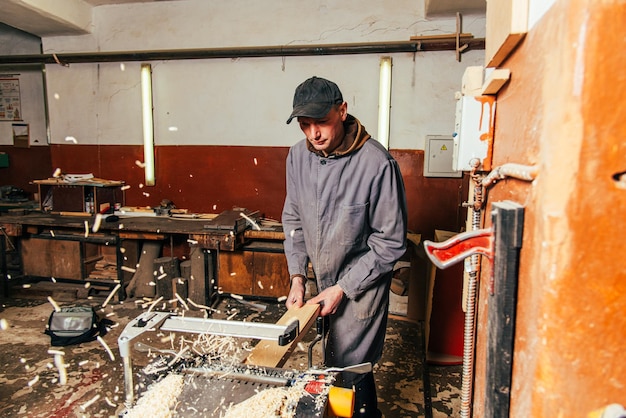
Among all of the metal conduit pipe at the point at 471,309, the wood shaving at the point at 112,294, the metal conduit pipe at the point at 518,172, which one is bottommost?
the wood shaving at the point at 112,294

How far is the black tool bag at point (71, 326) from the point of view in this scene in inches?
129

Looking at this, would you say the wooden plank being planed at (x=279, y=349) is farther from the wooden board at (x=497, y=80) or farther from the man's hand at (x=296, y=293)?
the wooden board at (x=497, y=80)

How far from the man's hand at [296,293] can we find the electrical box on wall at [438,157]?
277cm

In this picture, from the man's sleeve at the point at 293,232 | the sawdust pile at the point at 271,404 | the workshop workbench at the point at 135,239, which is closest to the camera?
the sawdust pile at the point at 271,404

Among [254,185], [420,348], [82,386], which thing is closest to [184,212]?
[254,185]

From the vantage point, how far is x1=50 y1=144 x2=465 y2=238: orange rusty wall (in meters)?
4.36

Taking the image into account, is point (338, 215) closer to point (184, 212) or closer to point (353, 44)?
point (353, 44)

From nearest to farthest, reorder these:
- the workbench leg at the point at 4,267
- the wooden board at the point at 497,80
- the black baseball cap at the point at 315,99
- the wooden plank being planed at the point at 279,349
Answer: the wooden board at the point at 497,80 < the wooden plank being planed at the point at 279,349 < the black baseball cap at the point at 315,99 < the workbench leg at the point at 4,267

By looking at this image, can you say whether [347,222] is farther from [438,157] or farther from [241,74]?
[241,74]

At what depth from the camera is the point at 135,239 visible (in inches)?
174

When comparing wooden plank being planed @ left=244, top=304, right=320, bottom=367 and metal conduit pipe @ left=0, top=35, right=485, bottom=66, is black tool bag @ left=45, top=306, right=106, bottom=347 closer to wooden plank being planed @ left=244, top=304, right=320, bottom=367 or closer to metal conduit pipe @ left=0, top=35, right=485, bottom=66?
wooden plank being planed @ left=244, top=304, right=320, bottom=367

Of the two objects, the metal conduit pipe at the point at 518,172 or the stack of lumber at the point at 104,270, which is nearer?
the metal conduit pipe at the point at 518,172

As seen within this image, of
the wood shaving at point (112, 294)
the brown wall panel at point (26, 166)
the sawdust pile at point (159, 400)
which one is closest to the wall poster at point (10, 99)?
the brown wall panel at point (26, 166)

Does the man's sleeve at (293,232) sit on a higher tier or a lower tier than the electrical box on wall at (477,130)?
lower
